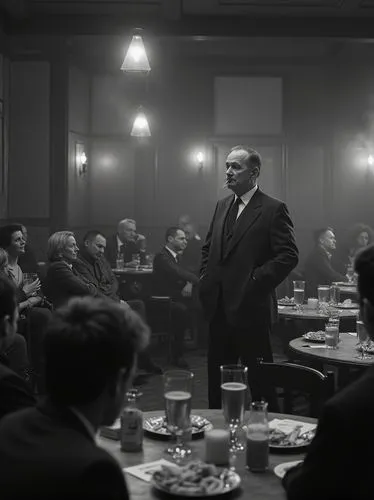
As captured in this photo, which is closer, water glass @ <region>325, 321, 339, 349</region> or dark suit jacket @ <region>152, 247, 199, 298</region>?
water glass @ <region>325, 321, 339, 349</region>

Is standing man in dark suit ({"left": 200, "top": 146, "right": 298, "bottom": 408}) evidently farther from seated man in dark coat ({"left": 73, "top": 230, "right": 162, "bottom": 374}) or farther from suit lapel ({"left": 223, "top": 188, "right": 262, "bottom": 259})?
seated man in dark coat ({"left": 73, "top": 230, "right": 162, "bottom": 374})

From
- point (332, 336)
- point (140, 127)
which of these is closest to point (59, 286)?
point (332, 336)

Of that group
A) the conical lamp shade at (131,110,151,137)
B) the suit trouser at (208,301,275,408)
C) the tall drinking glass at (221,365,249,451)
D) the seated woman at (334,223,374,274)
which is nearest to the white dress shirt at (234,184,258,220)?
the suit trouser at (208,301,275,408)

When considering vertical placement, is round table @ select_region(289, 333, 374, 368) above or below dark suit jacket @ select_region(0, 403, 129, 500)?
below

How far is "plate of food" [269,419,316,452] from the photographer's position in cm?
186

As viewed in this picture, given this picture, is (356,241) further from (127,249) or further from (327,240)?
(127,249)

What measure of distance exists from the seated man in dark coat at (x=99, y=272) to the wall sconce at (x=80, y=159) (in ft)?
11.6

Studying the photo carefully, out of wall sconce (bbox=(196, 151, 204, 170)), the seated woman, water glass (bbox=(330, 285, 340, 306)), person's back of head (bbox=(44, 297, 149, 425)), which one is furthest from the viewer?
wall sconce (bbox=(196, 151, 204, 170))

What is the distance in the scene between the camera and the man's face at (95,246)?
6145 mm

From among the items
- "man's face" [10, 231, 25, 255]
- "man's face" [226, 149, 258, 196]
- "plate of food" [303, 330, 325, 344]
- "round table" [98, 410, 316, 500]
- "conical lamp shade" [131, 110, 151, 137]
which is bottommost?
"round table" [98, 410, 316, 500]

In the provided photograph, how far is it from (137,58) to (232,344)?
8.76 feet

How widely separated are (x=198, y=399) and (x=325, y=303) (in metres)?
1.27

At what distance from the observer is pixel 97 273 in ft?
19.2

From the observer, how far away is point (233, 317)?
350 centimetres
